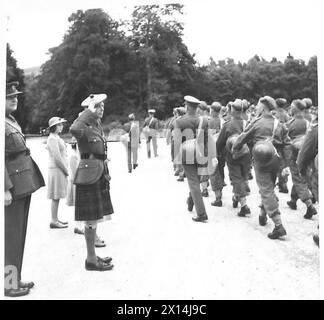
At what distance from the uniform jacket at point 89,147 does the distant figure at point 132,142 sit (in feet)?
3.98

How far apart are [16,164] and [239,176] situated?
11.3ft

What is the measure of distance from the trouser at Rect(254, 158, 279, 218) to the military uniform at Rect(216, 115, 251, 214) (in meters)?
0.90

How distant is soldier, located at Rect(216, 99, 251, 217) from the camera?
590 centimetres

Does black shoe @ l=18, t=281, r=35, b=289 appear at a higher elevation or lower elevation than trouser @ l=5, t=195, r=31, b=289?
lower

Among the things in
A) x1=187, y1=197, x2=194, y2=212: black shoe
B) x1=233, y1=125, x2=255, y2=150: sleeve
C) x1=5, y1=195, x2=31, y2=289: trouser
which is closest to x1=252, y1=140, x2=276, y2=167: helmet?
x1=233, y1=125, x2=255, y2=150: sleeve

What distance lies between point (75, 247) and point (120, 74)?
197 cm

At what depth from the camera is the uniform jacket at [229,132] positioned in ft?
19.7

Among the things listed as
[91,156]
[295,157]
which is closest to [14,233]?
[91,156]

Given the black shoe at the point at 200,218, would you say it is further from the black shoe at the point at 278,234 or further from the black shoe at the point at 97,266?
the black shoe at the point at 97,266

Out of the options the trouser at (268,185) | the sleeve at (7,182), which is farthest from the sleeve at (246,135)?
the sleeve at (7,182)

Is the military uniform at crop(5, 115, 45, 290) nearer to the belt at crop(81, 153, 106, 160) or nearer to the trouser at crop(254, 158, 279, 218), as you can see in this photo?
the belt at crop(81, 153, 106, 160)

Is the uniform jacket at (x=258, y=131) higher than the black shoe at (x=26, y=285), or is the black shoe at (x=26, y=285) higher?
the uniform jacket at (x=258, y=131)

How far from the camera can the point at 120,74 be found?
476 centimetres
